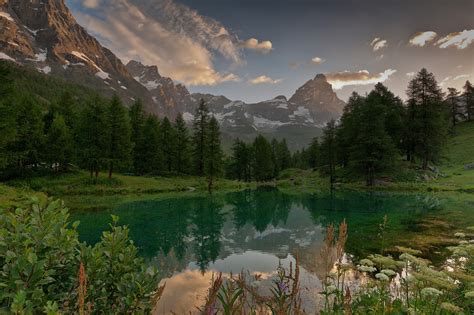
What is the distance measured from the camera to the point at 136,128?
6981 cm

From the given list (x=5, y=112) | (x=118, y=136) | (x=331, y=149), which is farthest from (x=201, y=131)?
(x=5, y=112)

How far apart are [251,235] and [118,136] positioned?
40.9m

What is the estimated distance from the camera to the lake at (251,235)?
1223 centimetres

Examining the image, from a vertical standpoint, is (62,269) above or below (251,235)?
above

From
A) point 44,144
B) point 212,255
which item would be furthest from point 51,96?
point 212,255

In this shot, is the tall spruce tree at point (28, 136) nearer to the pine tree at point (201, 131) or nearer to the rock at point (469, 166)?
the pine tree at point (201, 131)

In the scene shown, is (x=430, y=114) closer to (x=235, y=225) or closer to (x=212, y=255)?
(x=235, y=225)

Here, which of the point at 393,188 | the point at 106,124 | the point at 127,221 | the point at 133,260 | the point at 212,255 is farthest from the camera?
the point at 106,124

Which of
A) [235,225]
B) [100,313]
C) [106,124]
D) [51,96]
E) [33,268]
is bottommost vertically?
[235,225]

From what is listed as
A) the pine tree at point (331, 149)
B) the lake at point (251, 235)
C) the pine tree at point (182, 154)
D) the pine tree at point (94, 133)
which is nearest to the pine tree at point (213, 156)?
the pine tree at point (182, 154)

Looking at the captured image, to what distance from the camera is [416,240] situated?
1653 cm

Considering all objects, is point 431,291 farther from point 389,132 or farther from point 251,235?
point 389,132

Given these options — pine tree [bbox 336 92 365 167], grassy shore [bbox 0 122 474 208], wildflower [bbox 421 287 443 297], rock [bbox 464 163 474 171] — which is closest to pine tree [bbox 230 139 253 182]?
grassy shore [bbox 0 122 474 208]

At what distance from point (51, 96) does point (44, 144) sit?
13730 cm
